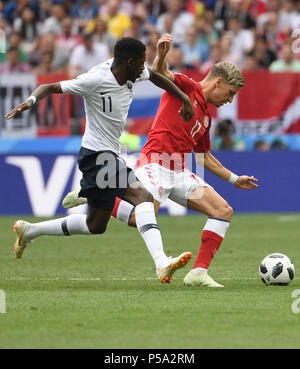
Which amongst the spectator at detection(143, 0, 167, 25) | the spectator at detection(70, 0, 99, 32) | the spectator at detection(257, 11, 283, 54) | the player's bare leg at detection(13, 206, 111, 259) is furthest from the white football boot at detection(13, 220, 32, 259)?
the spectator at detection(143, 0, 167, 25)

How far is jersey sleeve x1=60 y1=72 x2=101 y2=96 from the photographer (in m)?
7.95

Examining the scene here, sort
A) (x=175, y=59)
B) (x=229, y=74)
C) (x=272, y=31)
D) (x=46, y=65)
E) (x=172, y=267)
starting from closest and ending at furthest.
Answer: (x=172, y=267)
(x=229, y=74)
(x=175, y=59)
(x=46, y=65)
(x=272, y=31)

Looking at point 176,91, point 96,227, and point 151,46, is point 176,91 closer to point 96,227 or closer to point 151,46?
point 96,227

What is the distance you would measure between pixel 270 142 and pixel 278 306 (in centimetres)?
1030

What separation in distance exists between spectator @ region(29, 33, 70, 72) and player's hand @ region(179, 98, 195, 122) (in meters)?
10.1

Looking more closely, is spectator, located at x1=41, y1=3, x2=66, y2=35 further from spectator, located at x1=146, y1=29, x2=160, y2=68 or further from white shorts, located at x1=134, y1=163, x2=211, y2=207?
white shorts, located at x1=134, y1=163, x2=211, y2=207

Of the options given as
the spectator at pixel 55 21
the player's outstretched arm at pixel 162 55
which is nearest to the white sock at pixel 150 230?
the player's outstretched arm at pixel 162 55

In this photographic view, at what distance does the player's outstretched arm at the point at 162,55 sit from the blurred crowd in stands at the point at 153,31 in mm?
8678

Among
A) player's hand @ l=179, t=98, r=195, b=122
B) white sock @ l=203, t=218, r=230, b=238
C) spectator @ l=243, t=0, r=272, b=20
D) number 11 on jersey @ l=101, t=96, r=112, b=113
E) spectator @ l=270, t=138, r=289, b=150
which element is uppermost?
spectator @ l=243, t=0, r=272, b=20

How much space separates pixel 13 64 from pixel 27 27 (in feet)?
Answer: 6.58

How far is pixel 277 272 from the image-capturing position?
8422 mm

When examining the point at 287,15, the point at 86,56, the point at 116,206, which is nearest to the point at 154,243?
the point at 116,206
